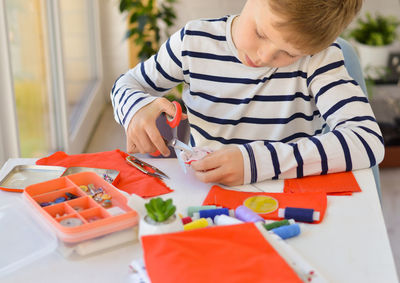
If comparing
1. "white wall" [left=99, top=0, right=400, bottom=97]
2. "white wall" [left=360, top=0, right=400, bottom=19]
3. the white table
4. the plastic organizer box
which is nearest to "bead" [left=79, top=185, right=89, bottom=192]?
the plastic organizer box

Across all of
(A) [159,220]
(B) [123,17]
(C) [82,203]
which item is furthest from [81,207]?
(B) [123,17]

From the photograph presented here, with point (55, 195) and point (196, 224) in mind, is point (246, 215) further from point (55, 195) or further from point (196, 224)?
point (55, 195)

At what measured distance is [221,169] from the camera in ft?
2.79

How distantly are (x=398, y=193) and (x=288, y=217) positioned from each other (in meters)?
1.60

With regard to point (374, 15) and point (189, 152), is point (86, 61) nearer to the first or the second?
point (374, 15)

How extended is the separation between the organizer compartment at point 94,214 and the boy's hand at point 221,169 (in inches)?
8.3

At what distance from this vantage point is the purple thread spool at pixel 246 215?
70 centimetres

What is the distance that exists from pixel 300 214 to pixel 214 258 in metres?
0.20

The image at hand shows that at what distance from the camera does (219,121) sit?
115cm

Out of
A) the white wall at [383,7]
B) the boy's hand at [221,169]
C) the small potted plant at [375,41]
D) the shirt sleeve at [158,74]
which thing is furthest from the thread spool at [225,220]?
the white wall at [383,7]

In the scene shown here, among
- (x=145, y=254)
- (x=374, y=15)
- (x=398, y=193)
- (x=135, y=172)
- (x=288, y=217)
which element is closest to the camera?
(x=145, y=254)

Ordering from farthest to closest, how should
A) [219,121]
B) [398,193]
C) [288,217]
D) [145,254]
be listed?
[398,193] → [219,121] → [288,217] → [145,254]

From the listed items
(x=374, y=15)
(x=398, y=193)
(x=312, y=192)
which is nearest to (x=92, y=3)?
(x=374, y=15)

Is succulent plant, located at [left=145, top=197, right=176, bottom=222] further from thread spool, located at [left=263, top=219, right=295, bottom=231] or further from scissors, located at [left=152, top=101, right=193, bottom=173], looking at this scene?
scissors, located at [left=152, top=101, right=193, bottom=173]
